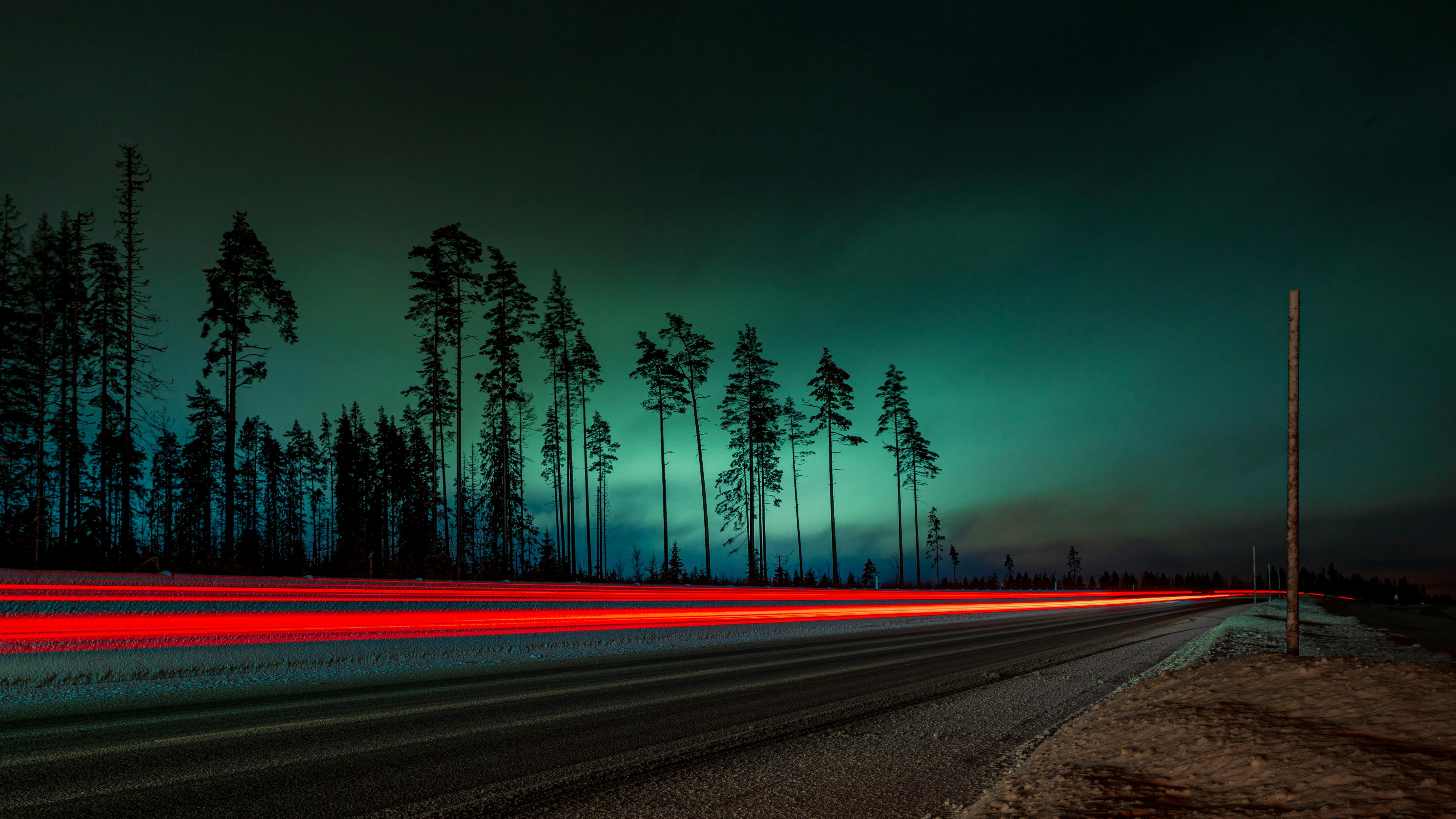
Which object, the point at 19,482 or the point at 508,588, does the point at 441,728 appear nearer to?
the point at 508,588

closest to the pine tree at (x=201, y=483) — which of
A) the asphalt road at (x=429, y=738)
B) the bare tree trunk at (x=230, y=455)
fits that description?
the bare tree trunk at (x=230, y=455)

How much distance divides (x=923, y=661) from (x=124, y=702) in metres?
10.8

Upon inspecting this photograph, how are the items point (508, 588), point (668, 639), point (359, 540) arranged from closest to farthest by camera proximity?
point (668, 639) < point (508, 588) < point (359, 540)

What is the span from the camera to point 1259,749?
473 cm

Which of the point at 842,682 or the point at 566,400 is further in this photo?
the point at 566,400

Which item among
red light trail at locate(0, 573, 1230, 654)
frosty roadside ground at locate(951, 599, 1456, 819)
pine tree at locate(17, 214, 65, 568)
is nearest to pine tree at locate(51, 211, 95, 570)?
pine tree at locate(17, 214, 65, 568)

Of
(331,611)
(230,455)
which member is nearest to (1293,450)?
(331,611)

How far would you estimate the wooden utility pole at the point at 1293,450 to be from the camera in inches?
382

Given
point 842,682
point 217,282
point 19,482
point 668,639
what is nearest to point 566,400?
point 217,282

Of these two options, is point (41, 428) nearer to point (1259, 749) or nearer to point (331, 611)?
point (331, 611)

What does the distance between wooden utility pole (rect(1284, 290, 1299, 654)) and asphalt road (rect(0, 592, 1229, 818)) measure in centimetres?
411

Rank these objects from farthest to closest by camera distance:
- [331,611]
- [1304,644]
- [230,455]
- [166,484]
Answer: [166,484]
[230,455]
[1304,644]
[331,611]

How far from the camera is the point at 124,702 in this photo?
23.4 feet

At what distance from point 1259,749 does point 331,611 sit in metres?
14.4
